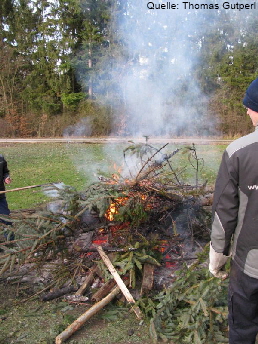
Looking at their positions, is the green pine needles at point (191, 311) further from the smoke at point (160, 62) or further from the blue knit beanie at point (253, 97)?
the smoke at point (160, 62)

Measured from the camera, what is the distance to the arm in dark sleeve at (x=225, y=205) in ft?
7.04

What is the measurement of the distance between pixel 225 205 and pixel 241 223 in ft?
0.54

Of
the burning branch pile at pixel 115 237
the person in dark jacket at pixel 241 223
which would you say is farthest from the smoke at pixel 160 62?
the person in dark jacket at pixel 241 223

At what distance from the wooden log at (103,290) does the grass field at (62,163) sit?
124 inches

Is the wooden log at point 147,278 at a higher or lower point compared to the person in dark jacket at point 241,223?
lower

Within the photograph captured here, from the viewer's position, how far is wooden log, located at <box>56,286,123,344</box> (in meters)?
3.03

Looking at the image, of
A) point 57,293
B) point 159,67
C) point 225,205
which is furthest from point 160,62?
point 225,205

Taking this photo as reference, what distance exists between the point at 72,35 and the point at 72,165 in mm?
6468

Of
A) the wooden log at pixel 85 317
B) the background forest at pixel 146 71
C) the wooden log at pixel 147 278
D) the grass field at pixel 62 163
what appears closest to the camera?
the wooden log at pixel 85 317

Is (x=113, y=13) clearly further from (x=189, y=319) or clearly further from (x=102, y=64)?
(x=189, y=319)

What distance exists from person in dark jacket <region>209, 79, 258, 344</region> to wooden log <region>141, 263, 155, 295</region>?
1.33 metres

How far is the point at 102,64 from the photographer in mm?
10594

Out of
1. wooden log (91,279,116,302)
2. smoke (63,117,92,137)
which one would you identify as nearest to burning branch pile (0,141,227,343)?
wooden log (91,279,116,302)

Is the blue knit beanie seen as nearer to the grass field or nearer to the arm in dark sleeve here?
the arm in dark sleeve
